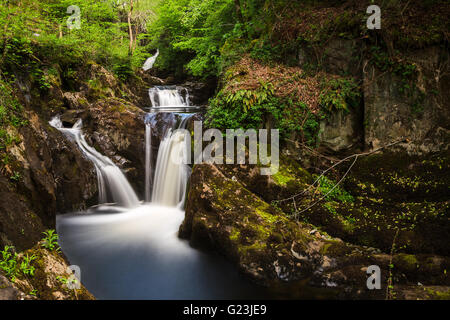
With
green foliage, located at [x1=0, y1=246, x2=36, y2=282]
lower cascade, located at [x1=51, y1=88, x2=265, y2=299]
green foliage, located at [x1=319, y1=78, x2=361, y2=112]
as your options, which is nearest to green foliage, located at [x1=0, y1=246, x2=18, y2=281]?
green foliage, located at [x1=0, y1=246, x2=36, y2=282]

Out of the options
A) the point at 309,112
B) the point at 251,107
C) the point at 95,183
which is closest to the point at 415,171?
the point at 309,112

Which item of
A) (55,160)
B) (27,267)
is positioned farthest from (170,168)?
(27,267)

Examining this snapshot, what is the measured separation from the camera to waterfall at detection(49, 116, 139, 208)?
780cm

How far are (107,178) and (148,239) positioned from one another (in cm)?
302

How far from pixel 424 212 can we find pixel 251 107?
14.0 ft

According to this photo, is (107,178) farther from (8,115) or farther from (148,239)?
(8,115)

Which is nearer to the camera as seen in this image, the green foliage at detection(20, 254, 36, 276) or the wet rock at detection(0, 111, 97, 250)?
the green foliage at detection(20, 254, 36, 276)

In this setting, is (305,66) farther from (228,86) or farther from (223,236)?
(223,236)

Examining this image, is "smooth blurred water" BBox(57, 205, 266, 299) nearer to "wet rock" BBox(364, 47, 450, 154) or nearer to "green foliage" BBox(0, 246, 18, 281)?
"green foliage" BBox(0, 246, 18, 281)

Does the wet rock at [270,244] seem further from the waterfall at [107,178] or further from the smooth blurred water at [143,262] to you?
the waterfall at [107,178]

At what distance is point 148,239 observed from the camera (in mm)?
6039

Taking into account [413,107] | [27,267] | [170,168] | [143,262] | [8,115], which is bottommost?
[143,262]

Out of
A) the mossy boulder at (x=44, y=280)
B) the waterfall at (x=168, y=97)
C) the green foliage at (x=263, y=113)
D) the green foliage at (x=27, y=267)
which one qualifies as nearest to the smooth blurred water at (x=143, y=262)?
the mossy boulder at (x=44, y=280)

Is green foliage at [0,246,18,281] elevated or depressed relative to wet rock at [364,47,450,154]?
depressed
